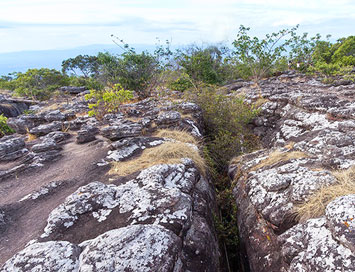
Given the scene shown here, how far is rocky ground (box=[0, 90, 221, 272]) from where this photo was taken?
295 cm

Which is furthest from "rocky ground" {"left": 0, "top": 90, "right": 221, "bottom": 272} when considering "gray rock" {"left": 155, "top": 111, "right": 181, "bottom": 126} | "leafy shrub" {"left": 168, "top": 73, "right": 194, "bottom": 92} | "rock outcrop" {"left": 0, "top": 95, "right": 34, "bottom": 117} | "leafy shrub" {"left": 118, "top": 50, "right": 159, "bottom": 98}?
"rock outcrop" {"left": 0, "top": 95, "right": 34, "bottom": 117}

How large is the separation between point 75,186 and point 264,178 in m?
4.99

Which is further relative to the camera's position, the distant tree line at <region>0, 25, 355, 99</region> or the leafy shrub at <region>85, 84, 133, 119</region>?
the distant tree line at <region>0, 25, 355, 99</region>

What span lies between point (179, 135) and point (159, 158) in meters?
2.33

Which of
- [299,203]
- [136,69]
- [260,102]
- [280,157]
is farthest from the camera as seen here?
[136,69]

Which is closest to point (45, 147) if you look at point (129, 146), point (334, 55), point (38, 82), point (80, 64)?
point (129, 146)

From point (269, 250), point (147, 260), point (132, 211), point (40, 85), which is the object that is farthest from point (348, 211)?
point (40, 85)

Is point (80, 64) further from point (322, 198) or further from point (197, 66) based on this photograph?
point (322, 198)

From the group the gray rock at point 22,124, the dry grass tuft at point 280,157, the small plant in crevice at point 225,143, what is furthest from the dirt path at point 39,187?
the gray rock at point 22,124

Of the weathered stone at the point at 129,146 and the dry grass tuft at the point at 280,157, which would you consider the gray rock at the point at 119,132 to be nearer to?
the weathered stone at the point at 129,146

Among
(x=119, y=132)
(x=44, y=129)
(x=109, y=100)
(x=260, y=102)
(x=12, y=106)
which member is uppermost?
(x=109, y=100)

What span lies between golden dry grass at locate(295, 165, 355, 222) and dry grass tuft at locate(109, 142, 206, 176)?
3255mm

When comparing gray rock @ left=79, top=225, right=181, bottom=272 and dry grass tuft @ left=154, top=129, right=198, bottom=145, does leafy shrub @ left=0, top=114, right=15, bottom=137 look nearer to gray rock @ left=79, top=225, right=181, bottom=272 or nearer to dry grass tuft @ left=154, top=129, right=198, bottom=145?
dry grass tuft @ left=154, top=129, right=198, bottom=145

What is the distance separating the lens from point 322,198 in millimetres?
3725
